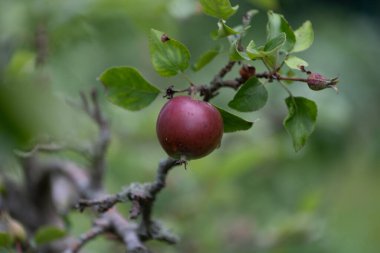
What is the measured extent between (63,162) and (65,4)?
0.30 m

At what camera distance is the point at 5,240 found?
3.02 feet

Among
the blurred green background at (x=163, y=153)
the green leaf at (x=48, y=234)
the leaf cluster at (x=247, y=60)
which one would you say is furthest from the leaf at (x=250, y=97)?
the green leaf at (x=48, y=234)

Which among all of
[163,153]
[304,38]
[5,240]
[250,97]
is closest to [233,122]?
[250,97]

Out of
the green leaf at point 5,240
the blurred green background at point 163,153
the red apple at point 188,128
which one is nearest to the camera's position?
the red apple at point 188,128

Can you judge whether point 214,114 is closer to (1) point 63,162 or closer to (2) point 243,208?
(1) point 63,162

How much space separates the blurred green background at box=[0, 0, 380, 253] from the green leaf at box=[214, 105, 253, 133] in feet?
0.53

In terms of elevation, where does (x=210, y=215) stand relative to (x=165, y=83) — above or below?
above

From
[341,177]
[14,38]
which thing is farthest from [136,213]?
[341,177]

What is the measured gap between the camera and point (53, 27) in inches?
48.4

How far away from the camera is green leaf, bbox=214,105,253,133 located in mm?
698

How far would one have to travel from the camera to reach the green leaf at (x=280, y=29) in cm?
71

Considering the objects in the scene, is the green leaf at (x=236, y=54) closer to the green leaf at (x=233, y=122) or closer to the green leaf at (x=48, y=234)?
the green leaf at (x=233, y=122)

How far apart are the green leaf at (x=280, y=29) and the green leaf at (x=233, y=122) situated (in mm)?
A: 89

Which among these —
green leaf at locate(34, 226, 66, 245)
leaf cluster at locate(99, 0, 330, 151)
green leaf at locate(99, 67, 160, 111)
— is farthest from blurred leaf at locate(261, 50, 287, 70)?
green leaf at locate(34, 226, 66, 245)
